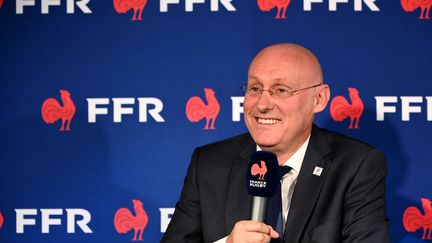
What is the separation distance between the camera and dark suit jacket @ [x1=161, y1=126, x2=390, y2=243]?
217cm

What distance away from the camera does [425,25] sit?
9.92 feet

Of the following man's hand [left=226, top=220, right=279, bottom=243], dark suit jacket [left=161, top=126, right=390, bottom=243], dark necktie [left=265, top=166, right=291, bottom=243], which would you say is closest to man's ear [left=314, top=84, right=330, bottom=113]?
dark suit jacket [left=161, top=126, right=390, bottom=243]

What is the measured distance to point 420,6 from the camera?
303 centimetres

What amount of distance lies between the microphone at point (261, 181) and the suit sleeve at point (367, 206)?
0.52 metres

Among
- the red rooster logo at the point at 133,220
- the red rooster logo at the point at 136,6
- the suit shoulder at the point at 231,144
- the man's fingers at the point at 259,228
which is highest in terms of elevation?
the red rooster logo at the point at 136,6

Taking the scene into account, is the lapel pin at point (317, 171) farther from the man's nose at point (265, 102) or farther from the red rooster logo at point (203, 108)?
the red rooster logo at point (203, 108)

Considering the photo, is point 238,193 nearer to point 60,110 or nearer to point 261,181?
point 261,181

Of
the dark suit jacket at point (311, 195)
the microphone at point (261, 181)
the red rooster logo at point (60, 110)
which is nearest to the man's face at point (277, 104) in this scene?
the dark suit jacket at point (311, 195)

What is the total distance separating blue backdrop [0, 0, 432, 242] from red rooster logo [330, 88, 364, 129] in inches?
0.9

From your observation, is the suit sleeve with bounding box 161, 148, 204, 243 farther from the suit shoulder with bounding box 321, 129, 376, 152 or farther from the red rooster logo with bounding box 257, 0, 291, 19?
the red rooster logo with bounding box 257, 0, 291, 19

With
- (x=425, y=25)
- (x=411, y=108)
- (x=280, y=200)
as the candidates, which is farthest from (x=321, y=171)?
(x=425, y=25)

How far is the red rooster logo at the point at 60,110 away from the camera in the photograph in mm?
3100

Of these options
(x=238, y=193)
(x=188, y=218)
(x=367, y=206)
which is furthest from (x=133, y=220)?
(x=367, y=206)

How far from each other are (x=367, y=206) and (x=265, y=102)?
0.48 meters
